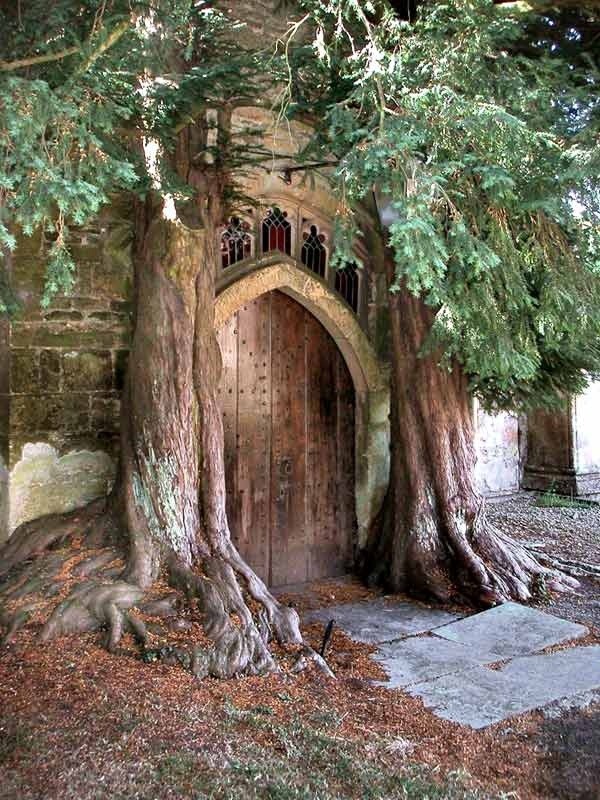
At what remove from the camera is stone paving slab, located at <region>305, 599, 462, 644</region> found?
4.65 m

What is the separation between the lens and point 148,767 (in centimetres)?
245

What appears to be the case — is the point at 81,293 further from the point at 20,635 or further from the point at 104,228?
the point at 20,635

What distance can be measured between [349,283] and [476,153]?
275cm

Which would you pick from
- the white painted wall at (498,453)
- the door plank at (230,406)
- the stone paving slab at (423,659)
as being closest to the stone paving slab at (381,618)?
the stone paving slab at (423,659)

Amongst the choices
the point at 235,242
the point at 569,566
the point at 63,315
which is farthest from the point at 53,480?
the point at 569,566

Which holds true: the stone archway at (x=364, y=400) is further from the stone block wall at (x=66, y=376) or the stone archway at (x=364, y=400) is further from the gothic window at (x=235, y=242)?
the stone block wall at (x=66, y=376)

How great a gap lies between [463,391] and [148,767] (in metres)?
4.02

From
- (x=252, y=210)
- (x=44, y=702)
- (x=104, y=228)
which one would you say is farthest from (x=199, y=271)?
(x=44, y=702)

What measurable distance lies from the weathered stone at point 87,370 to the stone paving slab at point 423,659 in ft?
8.41

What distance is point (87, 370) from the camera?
483cm

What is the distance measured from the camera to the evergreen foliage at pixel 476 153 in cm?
333

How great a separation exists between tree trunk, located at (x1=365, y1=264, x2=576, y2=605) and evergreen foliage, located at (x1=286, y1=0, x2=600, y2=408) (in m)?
0.69

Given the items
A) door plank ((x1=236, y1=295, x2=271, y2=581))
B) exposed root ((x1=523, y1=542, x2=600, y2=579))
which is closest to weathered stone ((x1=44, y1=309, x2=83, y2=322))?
Answer: door plank ((x1=236, y1=295, x2=271, y2=581))

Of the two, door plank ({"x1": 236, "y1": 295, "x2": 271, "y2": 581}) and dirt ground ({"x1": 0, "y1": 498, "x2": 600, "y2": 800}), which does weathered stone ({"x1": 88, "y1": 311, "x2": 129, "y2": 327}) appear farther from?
dirt ground ({"x1": 0, "y1": 498, "x2": 600, "y2": 800})
